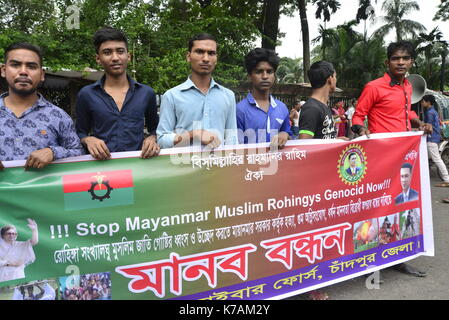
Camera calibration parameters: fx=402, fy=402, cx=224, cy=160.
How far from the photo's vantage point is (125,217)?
2.33 m

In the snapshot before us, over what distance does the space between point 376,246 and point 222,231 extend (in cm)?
143

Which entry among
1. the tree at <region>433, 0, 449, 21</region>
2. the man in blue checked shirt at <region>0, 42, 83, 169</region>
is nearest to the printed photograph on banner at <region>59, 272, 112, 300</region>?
the man in blue checked shirt at <region>0, 42, 83, 169</region>

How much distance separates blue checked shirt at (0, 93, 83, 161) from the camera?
88.9 inches

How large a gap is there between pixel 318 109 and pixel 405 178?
106cm

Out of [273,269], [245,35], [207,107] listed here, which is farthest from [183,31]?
[273,269]

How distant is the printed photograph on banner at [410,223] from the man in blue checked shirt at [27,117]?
268cm

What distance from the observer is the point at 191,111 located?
2752 millimetres

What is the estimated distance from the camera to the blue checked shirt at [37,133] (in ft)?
7.41

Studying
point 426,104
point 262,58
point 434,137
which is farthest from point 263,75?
point 426,104

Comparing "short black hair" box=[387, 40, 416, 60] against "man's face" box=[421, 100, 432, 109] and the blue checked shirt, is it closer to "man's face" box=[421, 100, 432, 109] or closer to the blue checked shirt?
the blue checked shirt

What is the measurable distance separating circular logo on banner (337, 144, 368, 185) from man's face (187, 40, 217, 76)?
1.21m

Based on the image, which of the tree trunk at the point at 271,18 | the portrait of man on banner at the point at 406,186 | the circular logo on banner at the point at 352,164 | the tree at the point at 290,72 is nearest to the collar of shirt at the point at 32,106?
the circular logo on banner at the point at 352,164

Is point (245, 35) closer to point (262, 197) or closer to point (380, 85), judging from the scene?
point (380, 85)

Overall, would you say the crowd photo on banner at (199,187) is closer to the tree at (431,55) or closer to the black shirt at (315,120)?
the black shirt at (315,120)
